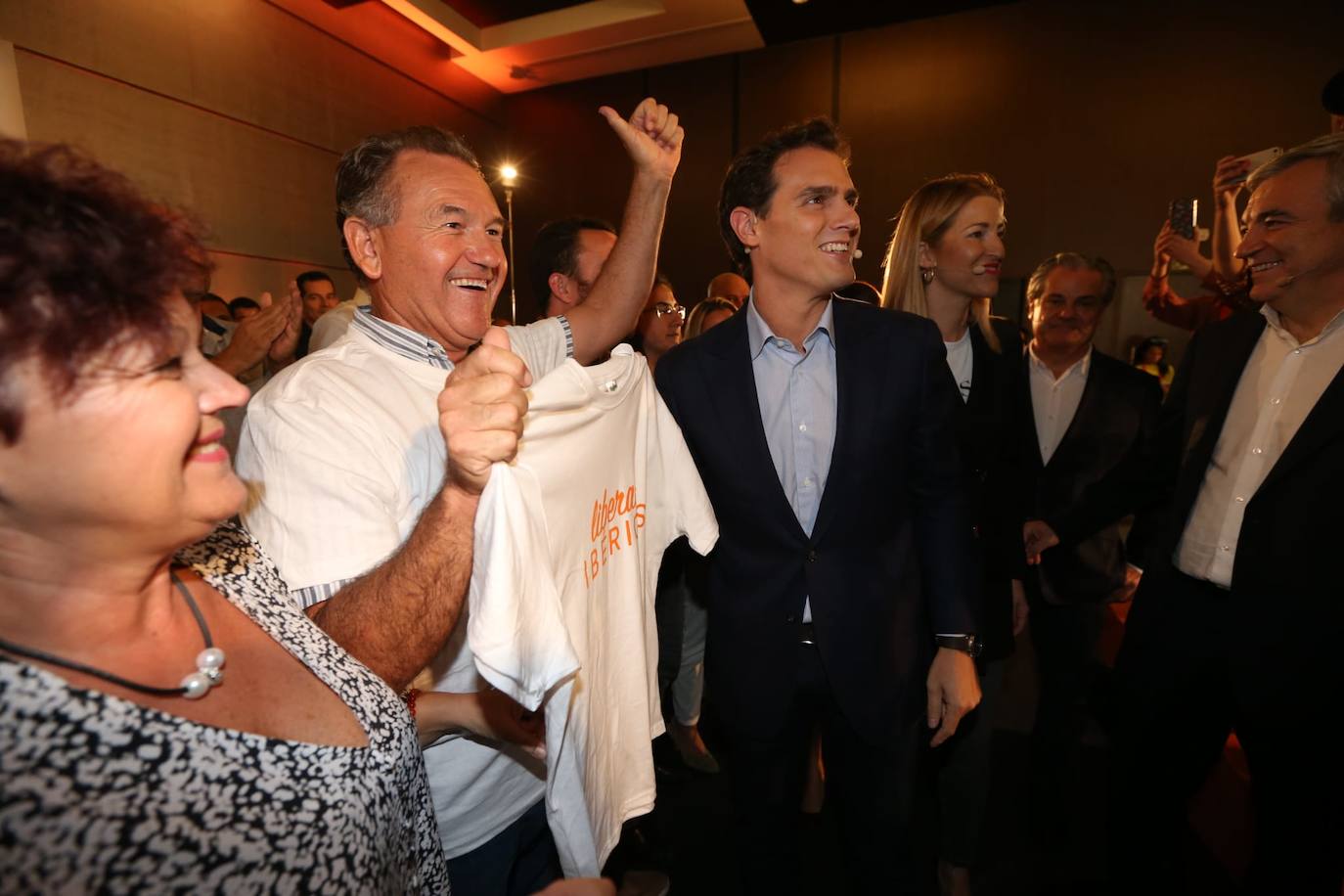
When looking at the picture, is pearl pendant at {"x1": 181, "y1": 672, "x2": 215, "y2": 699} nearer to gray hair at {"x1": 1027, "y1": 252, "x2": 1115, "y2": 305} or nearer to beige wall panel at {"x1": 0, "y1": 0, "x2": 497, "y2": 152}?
gray hair at {"x1": 1027, "y1": 252, "x2": 1115, "y2": 305}

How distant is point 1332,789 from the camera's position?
174 cm

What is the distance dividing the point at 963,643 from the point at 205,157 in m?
7.86

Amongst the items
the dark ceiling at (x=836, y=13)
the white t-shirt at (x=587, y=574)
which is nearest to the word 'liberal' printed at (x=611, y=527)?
the white t-shirt at (x=587, y=574)

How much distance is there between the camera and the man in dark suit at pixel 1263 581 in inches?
67.4

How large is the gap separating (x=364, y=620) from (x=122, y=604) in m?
0.34

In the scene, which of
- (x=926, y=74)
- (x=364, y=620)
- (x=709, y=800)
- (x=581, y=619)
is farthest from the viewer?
(x=926, y=74)

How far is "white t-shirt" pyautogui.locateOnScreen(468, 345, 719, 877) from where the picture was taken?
96 cm

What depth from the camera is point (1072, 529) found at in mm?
2510

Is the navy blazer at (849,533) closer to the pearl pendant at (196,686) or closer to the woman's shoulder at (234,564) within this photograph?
the woman's shoulder at (234,564)

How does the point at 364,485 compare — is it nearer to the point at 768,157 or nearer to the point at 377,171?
the point at 377,171

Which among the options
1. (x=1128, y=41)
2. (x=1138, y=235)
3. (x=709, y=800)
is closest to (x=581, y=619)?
(x=709, y=800)

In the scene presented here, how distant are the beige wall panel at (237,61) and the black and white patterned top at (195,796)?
6.91 metres

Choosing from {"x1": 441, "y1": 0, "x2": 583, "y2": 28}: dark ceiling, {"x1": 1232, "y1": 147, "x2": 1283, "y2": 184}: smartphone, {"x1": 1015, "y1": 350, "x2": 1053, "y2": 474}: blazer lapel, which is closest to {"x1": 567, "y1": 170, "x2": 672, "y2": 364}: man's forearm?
{"x1": 1015, "y1": 350, "x2": 1053, "y2": 474}: blazer lapel

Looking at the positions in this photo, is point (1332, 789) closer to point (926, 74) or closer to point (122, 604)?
point (122, 604)
